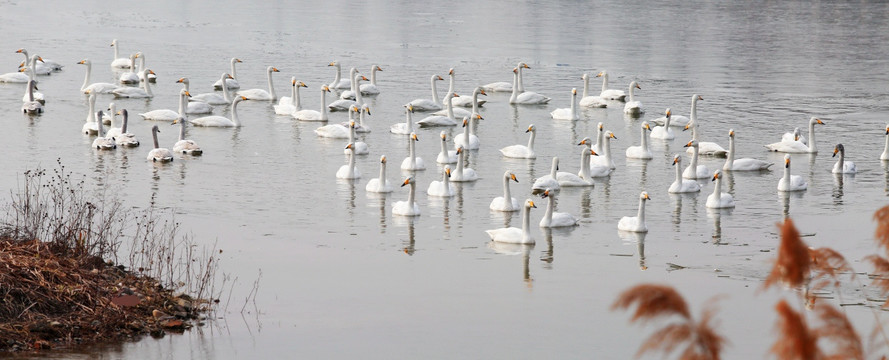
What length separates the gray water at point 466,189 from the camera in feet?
47.1

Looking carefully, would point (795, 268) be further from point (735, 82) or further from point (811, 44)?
point (811, 44)

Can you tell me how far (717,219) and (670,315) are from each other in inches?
588

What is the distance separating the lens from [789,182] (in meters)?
22.5

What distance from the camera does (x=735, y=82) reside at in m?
38.0

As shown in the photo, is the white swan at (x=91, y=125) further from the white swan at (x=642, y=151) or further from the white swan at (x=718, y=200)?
the white swan at (x=718, y=200)

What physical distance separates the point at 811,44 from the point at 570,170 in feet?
91.8

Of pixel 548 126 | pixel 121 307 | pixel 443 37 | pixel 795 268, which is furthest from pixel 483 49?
pixel 795 268

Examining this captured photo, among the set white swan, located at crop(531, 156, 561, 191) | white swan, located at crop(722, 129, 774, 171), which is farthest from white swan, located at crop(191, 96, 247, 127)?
white swan, located at crop(722, 129, 774, 171)

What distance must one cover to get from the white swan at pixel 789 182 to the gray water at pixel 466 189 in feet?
0.88

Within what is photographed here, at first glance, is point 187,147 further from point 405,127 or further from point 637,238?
point 637,238

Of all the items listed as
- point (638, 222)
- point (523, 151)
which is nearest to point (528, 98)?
point (523, 151)

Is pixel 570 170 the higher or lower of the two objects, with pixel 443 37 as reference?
lower

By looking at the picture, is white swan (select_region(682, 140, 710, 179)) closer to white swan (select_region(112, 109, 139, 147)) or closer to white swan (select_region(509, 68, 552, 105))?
white swan (select_region(509, 68, 552, 105))

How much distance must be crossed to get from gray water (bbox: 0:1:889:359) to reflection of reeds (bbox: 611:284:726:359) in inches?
302
